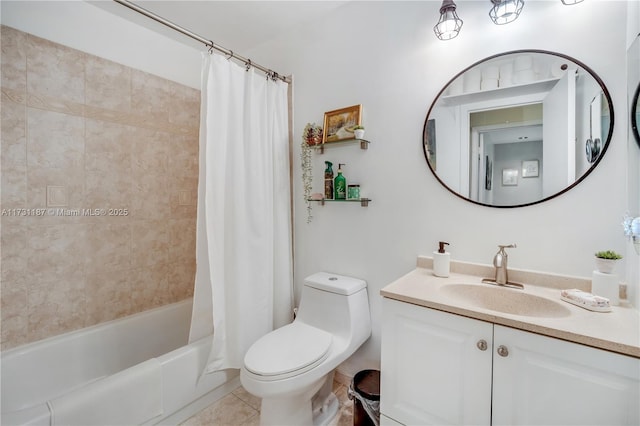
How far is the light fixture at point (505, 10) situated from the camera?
1209 millimetres

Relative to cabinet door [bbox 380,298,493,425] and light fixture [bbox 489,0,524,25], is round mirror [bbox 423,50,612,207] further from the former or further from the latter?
cabinet door [bbox 380,298,493,425]

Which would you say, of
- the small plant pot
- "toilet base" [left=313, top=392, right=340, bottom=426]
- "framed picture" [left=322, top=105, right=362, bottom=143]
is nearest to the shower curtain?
"framed picture" [left=322, top=105, right=362, bottom=143]

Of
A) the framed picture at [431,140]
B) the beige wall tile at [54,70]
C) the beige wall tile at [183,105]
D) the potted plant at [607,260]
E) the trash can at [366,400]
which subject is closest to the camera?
the potted plant at [607,260]

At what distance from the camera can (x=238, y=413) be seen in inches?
64.7

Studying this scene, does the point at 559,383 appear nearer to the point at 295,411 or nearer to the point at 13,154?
the point at 295,411

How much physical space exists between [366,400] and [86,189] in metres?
2.12

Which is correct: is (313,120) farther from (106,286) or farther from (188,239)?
(106,286)

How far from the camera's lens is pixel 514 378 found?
36.4 inches

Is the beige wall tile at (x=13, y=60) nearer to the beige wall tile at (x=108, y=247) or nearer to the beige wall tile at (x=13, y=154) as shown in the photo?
the beige wall tile at (x=13, y=154)

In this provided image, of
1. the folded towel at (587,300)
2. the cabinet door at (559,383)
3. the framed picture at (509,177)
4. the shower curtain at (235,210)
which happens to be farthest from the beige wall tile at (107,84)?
the folded towel at (587,300)

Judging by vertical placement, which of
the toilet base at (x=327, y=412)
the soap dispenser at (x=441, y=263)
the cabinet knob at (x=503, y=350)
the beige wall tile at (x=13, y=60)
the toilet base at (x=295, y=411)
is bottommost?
the toilet base at (x=327, y=412)

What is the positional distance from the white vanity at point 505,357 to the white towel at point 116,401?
1159 mm

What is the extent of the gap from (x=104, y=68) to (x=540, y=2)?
253 cm

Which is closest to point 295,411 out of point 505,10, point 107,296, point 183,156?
point 107,296
